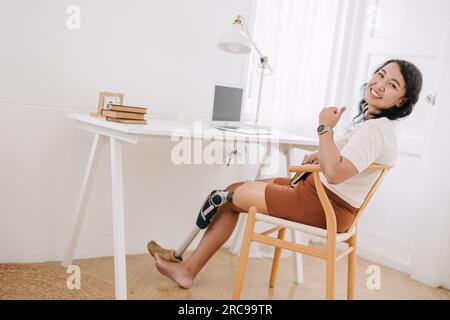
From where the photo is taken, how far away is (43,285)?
2.20 meters

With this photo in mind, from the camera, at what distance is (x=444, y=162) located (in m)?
2.81

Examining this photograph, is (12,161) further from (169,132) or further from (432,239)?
(432,239)

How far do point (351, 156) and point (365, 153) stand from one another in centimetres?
5

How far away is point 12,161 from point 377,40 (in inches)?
92.2

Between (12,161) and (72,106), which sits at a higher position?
(72,106)

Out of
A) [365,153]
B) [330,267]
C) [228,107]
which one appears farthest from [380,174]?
[228,107]

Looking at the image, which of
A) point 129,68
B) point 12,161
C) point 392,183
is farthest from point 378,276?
point 12,161

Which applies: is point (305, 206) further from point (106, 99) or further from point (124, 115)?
point (106, 99)

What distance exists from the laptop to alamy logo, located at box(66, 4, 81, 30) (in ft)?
2.45

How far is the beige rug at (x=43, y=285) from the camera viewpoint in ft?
6.91

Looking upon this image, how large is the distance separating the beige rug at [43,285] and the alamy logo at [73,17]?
1.18 metres

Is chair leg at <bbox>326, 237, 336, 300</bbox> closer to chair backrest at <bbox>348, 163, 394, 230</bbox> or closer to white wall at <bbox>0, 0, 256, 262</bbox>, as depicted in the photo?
chair backrest at <bbox>348, 163, 394, 230</bbox>

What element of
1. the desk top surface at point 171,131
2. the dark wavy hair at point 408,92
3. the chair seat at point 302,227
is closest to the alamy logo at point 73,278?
the desk top surface at point 171,131

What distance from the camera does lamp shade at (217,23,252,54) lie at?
248 cm
